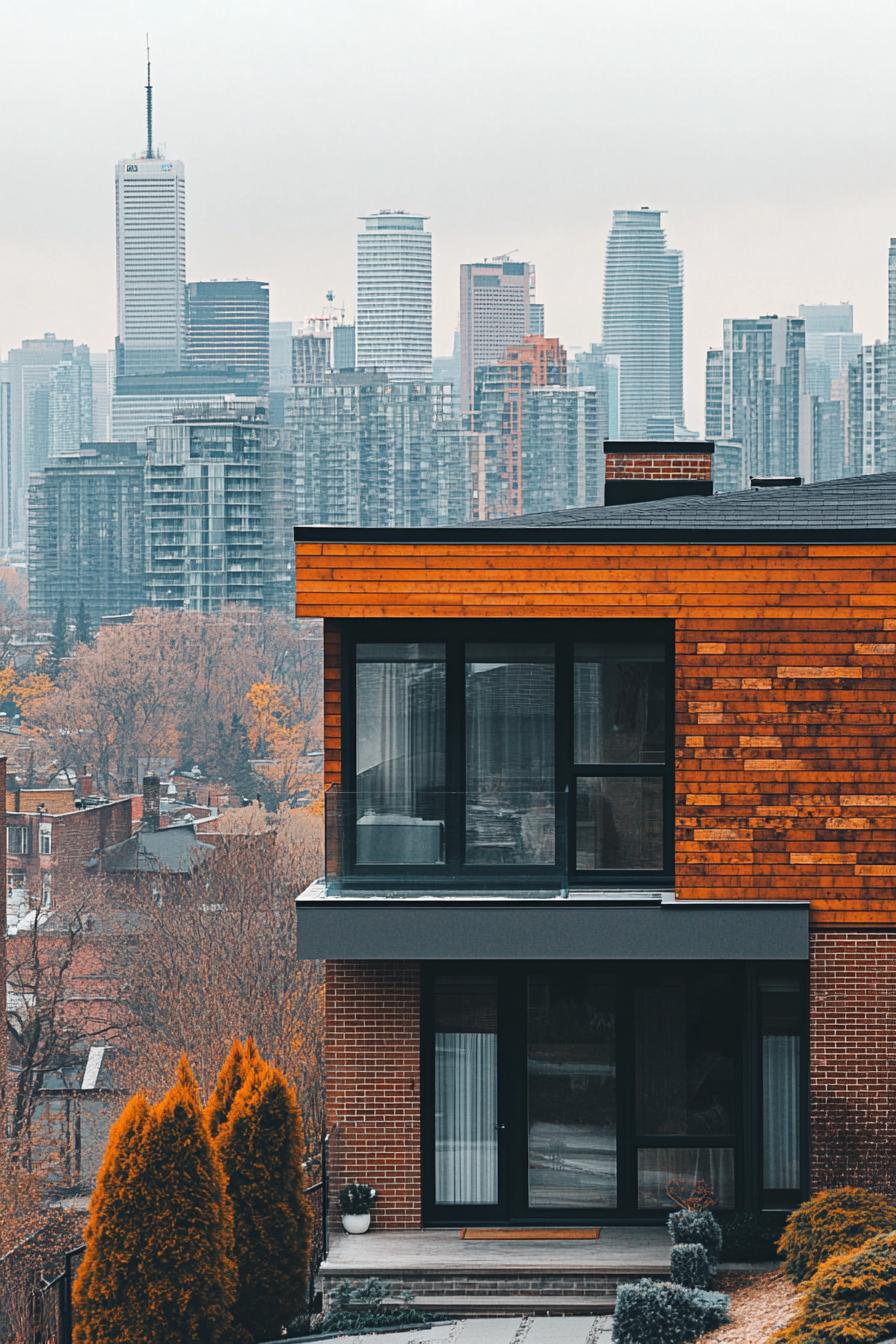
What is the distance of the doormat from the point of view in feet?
51.8

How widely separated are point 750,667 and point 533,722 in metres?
1.69

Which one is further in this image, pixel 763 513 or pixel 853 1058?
pixel 763 513

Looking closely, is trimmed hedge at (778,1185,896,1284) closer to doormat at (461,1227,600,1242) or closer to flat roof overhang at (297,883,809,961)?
doormat at (461,1227,600,1242)

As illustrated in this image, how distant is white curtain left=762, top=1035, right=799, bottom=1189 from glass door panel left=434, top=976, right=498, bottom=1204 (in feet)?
6.72

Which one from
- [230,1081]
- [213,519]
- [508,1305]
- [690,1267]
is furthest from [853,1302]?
[213,519]

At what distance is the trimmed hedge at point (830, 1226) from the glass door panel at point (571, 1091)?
178cm

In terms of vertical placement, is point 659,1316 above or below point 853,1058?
below

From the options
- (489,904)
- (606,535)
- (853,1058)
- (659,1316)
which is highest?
(606,535)

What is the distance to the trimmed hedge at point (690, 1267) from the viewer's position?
48.1ft

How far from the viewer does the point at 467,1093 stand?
52.9ft

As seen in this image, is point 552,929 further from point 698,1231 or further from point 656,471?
point 656,471

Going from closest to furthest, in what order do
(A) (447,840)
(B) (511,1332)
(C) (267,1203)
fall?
1. (B) (511,1332)
2. (A) (447,840)
3. (C) (267,1203)

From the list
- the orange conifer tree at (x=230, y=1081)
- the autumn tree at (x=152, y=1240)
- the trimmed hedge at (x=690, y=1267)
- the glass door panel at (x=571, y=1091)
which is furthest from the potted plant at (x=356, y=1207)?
the trimmed hedge at (x=690, y=1267)

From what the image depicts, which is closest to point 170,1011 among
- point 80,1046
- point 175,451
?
point 80,1046
